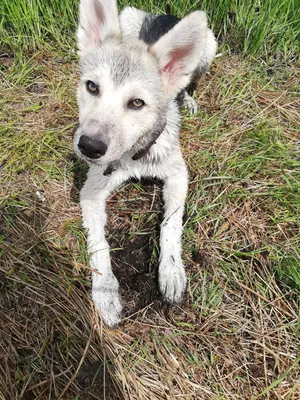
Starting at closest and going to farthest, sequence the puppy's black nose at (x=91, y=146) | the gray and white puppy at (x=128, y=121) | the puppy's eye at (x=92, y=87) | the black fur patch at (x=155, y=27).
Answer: the puppy's black nose at (x=91, y=146) < the gray and white puppy at (x=128, y=121) < the puppy's eye at (x=92, y=87) < the black fur patch at (x=155, y=27)

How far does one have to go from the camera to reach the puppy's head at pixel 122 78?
2115 millimetres

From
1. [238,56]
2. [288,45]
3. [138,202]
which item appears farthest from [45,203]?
[288,45]

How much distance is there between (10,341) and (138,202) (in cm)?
143

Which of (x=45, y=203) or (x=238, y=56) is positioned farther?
(x=238, y=56)

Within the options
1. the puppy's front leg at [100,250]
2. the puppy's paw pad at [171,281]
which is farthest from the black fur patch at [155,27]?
the puppy's paw pad at [171,281]

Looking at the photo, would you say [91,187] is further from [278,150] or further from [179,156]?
[278,150]

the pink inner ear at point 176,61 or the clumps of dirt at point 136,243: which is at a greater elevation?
the pink inner ear at point 176,61

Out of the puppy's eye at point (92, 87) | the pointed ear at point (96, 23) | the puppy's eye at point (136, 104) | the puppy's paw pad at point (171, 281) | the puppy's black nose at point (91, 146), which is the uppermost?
the pointed ear at point (96, 23)

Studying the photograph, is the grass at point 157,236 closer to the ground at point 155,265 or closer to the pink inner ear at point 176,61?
the ground at point 155,265

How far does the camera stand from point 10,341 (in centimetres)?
224

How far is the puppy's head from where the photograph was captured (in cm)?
212

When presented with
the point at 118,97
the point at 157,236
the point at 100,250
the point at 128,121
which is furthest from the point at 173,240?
the point at 118,97

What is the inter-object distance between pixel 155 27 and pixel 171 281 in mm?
2331

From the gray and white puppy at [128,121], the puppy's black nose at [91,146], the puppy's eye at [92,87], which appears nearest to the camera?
the puppy's black nose at [91,146]
